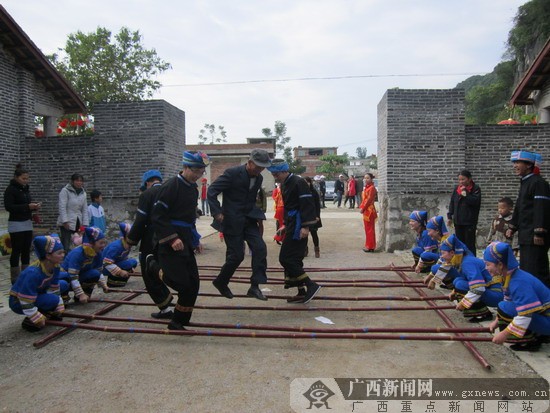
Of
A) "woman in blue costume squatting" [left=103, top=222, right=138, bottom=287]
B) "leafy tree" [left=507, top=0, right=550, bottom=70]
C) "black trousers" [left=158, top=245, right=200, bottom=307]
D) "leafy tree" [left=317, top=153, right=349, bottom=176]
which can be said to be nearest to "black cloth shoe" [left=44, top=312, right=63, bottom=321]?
Result: "woman in blue costume squatting" [left=103, top=222, right=138, bottom=287]

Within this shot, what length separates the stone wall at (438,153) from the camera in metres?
8.84

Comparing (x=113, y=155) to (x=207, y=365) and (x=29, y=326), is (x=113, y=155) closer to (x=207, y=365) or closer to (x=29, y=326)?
(x=29, y=326)

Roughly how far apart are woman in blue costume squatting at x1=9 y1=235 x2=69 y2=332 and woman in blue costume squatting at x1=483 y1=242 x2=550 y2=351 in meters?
3.94

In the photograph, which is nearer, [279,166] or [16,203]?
[279,166]

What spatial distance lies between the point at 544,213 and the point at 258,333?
11.1 ft

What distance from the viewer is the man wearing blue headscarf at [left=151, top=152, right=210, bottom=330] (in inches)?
154

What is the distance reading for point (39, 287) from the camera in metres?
4.18

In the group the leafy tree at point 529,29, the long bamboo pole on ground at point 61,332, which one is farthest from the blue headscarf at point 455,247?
the leafy tree at point 529,29

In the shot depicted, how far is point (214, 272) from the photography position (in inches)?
278

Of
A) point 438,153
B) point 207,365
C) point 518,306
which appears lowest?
point 207,365

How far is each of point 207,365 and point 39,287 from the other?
200cm

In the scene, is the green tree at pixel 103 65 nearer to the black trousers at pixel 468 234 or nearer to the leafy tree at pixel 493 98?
the black trousers at pixel 468 234

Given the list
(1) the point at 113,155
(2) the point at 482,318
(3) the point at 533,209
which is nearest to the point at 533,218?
(3) the point at 533,209

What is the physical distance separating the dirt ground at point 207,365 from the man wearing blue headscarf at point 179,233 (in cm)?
38
